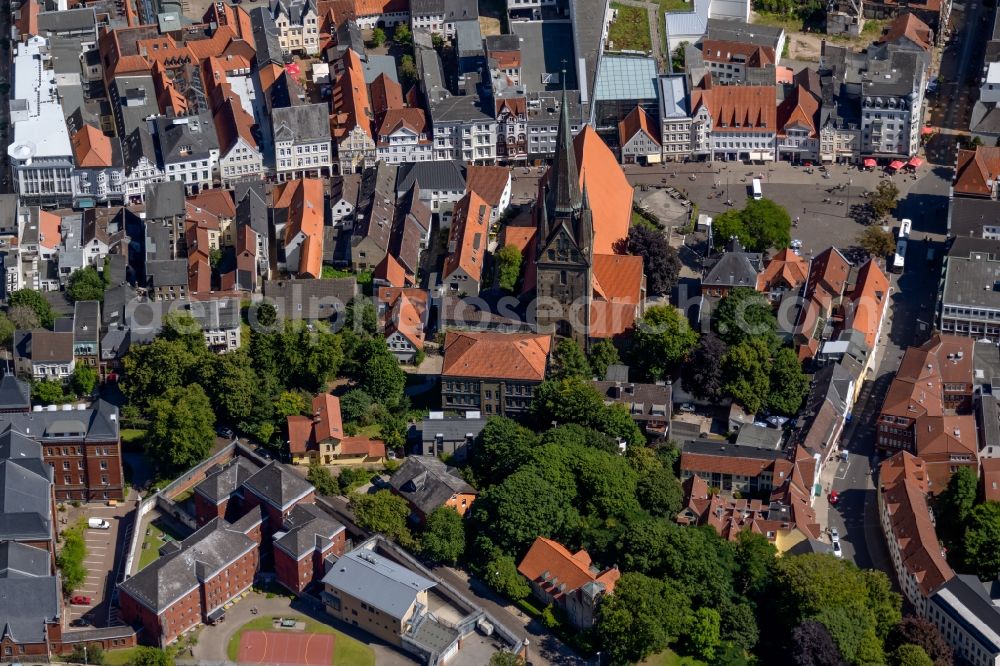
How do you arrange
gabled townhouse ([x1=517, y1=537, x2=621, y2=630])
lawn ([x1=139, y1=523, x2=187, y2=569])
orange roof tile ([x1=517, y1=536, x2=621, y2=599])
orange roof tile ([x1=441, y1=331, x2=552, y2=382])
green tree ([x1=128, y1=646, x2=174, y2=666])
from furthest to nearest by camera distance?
orange roof tile ([x1=441, y1=331, x2=552, y2=382]) → lawn ([x1=139, y1=523, x2=187, y2=569]) → orange roof tile ([x1=517, y1=536, x2=621, y2=599]) → gabled townhouse ([x1=517, y1=537, x2=621, y2=630]) → green tree ([x1=128, y1=646, x2=174, y2=666])

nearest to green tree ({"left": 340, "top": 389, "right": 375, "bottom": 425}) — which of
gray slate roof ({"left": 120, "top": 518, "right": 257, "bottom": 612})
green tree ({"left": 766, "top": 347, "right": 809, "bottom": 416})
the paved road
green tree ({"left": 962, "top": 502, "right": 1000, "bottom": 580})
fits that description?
gray slate roof ({"left": 120, "top": 518, "right": 257, "bottom": 612})

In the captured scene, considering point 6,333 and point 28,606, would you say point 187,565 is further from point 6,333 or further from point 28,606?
point 6,333

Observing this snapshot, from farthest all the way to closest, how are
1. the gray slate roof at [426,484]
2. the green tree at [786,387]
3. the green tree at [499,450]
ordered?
the green tree at [786,387] → the green tree at [499,450] → the gray slate roof at [426,484]

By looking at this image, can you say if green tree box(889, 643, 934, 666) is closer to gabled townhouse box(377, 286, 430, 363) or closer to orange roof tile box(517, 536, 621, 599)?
orange roof tile box(517, 536, 621, 599)

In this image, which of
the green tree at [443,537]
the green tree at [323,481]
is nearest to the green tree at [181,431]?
the green tree at [323,481]

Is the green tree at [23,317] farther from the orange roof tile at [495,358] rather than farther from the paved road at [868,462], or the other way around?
the paved road at [868,462]

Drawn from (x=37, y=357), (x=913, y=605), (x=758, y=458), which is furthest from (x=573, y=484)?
(x=37, y=357)

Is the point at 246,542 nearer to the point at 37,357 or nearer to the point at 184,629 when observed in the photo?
the point at 184,629
